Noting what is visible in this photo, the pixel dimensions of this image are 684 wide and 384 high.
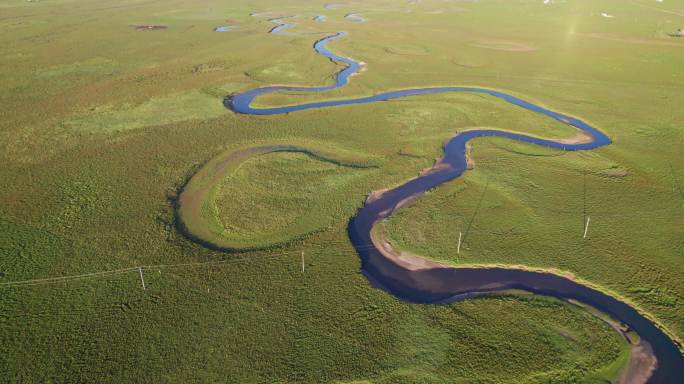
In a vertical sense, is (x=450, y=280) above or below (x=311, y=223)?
below

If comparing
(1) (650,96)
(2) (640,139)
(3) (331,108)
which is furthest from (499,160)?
(1) (650,96)

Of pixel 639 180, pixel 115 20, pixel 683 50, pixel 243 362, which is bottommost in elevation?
pixel 243 362

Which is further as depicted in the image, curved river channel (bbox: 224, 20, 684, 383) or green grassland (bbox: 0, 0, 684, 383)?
curved river channel (bbox: 224, 20, 684, 383)

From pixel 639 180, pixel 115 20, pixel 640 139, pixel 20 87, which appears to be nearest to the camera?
pixel 639 180

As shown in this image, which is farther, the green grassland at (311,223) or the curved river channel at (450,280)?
the curved river channel at (450,280)

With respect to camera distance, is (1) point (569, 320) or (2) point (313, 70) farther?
(2) point (313, 70)

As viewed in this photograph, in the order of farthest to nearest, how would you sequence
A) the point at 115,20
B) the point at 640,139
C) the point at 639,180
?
A: 1. the point at 115,20
2. the point at 640,139
3. the point at 639,180

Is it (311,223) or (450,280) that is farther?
(311,223)

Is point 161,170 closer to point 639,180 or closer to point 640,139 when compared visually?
point 639,180
